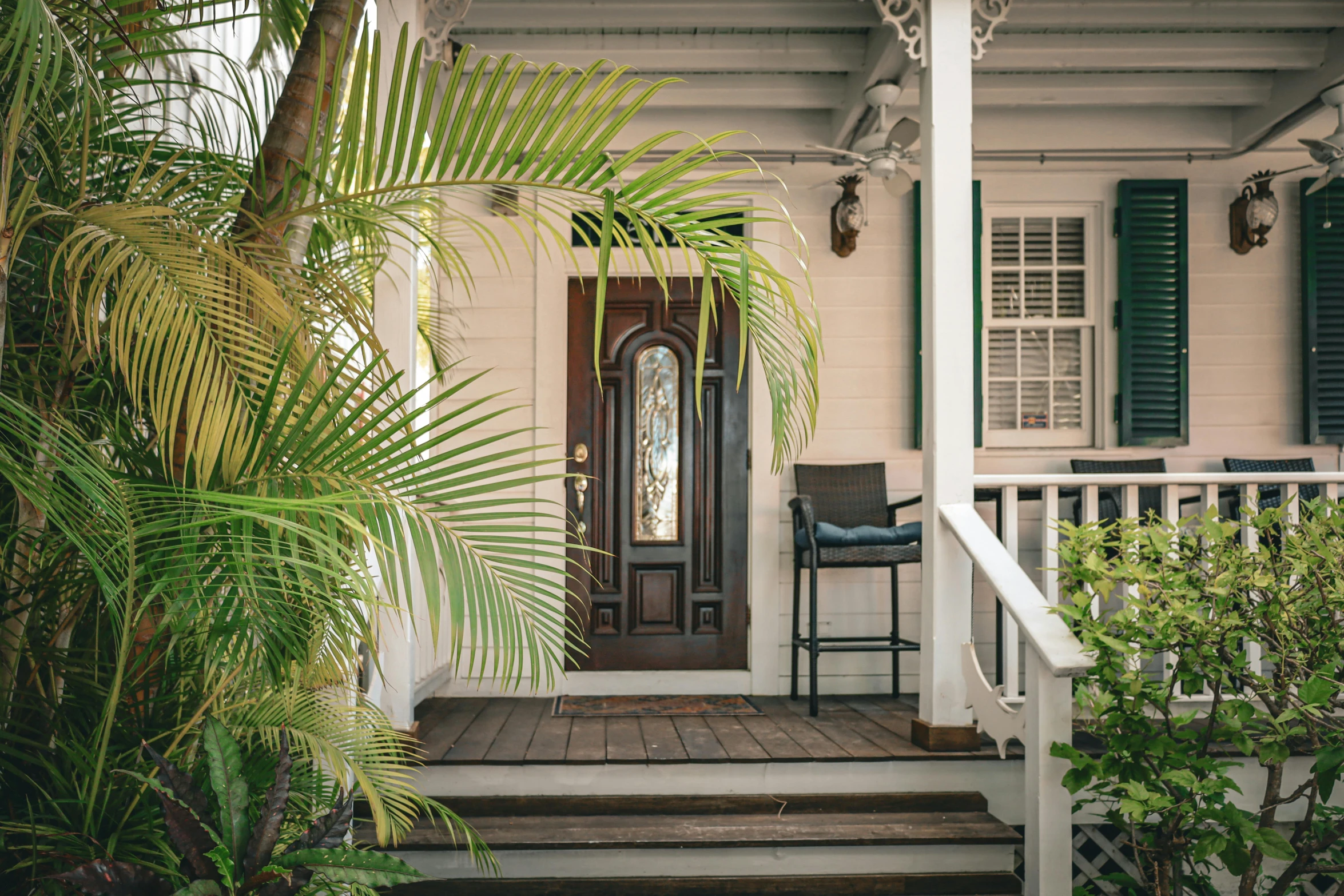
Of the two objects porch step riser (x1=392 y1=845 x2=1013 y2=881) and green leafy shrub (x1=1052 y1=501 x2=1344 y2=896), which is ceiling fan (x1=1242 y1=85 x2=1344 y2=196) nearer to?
green leafy shrub (x1=1052 y1=501 x2=1344 y2=896)

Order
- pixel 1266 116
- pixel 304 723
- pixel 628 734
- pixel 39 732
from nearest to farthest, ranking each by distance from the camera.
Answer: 1. pixel 39 732
2. pixel 304 723
3. pixel 628 734
4. pixel 1266 116

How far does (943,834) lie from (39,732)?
213 cm

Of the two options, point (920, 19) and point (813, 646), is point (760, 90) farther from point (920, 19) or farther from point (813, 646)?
point (813, 646)

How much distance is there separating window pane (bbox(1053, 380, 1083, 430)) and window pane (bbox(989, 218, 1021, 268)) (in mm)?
620

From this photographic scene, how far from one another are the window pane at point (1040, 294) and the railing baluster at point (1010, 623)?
1644 millimetres

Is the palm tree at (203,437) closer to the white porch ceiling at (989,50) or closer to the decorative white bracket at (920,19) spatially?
the decorative white bracket at (920,19)

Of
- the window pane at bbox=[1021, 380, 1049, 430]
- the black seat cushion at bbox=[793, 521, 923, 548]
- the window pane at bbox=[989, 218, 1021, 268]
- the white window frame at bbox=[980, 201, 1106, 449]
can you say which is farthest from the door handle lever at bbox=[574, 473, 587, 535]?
the window pane at bbox=[989, 218, 1021, 268]

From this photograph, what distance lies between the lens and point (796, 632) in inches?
159

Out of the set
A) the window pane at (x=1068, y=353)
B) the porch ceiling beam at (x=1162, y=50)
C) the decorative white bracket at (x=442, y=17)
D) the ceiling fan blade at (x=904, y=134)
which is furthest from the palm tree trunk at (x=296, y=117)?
the window pane at (x=1068, y=353)

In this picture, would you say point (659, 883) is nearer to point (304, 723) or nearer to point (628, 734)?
point (628, 734)

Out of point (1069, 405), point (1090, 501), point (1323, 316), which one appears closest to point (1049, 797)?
point (1090, 501)

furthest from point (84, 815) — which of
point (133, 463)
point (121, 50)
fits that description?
point (121, 50)

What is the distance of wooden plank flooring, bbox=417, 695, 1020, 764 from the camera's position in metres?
2.84

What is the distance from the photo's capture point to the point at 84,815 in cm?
141
